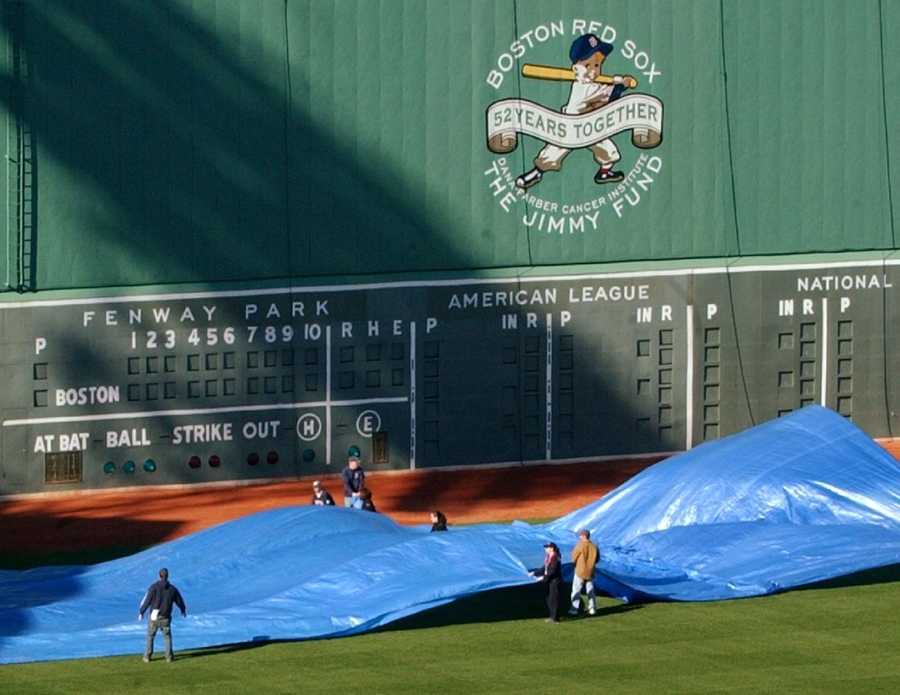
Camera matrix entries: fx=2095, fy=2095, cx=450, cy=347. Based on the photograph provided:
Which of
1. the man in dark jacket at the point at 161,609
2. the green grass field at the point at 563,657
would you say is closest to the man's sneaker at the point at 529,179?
the green grass field at the point at 563,657

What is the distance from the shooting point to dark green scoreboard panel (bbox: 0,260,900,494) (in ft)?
116

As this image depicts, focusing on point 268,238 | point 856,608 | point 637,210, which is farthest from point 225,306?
point 856,608

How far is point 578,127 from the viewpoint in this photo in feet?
125

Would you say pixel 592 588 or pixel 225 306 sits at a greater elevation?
pixel 225 306

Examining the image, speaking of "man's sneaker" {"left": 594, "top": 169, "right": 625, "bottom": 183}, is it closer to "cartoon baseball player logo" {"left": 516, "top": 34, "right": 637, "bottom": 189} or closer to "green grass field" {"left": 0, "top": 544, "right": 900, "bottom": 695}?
"cartoon baseball player logo" {"left": 516, "top": 34, "right": 637, "bottom": 189}

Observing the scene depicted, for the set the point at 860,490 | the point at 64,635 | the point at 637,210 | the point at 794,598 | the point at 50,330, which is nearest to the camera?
the point at 64,635

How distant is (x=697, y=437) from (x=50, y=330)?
476 inches

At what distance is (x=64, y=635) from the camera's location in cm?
2617

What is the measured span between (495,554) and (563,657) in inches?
120

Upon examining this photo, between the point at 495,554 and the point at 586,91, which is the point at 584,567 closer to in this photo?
the point at 495,554

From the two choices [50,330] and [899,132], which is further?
[899,132]

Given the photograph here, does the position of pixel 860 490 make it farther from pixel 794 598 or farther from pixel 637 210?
pixel 637 210

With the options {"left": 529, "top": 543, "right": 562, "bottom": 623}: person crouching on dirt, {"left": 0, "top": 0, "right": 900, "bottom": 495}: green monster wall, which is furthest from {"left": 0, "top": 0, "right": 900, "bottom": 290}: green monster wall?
{"left": 529, "top": 543, "right": 562, "bottom": 623}: person crouching on dirt

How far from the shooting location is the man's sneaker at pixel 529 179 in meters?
37.8
